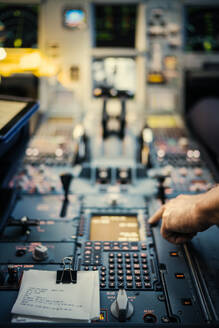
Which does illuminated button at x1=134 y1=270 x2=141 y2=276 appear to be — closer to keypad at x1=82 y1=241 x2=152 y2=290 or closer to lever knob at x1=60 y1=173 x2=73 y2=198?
keypad at x1=82 y1=241 x2=152 y2=290

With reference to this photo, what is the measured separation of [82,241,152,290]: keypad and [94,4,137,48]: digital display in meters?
2.52

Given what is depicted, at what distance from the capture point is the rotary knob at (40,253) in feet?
4.23

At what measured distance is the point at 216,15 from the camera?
3.31 meters

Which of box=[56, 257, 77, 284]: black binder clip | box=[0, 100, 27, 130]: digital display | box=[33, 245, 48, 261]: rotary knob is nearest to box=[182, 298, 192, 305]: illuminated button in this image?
box=[56, 257, 77, 284]: black binder clip

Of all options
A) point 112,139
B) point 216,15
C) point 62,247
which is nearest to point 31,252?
point 62,247

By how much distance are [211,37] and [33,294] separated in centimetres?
306

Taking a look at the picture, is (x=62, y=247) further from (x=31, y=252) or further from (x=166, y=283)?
(x=166, y=283)

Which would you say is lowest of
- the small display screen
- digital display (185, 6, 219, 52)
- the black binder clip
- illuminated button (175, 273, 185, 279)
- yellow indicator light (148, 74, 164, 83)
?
illuminated button (175, 273, 185, 279)

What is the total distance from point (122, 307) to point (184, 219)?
0.40 m

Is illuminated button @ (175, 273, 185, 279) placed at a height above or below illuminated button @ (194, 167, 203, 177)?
below

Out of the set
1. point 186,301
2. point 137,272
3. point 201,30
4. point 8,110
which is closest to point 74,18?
point 201,30

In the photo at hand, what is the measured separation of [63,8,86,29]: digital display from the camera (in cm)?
314

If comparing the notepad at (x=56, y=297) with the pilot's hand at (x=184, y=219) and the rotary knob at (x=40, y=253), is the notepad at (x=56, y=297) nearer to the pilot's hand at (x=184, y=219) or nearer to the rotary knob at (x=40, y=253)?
the rotary knob at (x=40, y=253)

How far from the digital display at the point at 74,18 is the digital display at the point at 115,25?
0.23m
